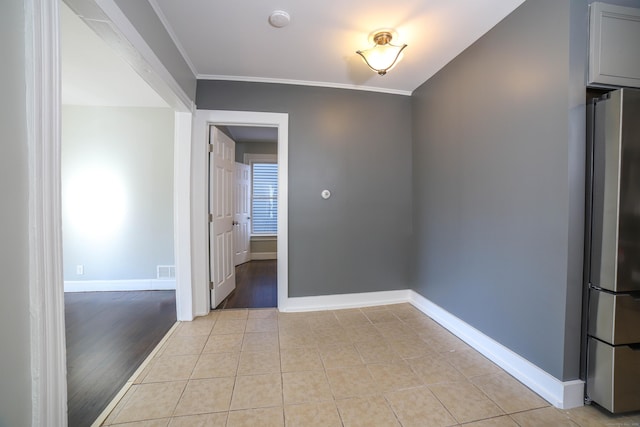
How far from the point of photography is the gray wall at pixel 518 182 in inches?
58.5

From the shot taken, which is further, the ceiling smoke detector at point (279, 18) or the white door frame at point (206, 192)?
the white door frame at point (206, 192)

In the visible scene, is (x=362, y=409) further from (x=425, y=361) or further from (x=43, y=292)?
(x=43, y=292)

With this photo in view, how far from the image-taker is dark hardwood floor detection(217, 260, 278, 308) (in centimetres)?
311

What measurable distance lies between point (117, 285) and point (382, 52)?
170 inches

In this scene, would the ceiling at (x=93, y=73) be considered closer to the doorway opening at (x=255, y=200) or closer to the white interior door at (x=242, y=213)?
the doorway opening at (x=255, y=200)

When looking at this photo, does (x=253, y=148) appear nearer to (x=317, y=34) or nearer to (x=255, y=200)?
(x=255, y=200)

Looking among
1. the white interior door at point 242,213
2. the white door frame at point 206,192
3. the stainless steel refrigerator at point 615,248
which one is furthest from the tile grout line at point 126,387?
the stainless steel refrigerator at point 615,248

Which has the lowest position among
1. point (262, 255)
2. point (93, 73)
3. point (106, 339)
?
point (106, 339)

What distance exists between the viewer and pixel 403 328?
247cm

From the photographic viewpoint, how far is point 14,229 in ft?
2.79

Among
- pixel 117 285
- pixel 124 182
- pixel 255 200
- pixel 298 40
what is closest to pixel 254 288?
pixel 117 285

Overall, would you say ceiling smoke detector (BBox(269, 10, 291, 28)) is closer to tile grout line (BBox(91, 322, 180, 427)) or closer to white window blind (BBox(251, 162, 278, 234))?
tile grout line (BBox(91, 322, 180, 427))

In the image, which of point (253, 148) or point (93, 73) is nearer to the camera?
point (93, 73)

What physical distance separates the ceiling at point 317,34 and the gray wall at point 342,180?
0.79 feet
